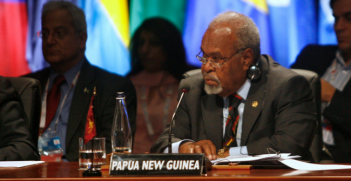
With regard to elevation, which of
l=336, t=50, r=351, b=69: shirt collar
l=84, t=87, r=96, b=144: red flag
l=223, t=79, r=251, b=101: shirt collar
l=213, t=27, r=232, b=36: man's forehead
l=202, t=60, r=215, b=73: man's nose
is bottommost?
l=84, t=87, r=96, b=144: red flag

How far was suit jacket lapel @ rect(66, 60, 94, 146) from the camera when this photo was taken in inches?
127

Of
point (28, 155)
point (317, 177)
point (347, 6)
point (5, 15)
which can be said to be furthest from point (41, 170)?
point (347, 6)

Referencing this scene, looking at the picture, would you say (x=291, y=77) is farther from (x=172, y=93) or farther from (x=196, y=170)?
(x=172, y=93)

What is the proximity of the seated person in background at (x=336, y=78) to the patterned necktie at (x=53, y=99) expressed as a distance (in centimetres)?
198

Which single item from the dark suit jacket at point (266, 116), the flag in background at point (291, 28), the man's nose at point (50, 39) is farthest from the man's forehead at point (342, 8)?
the man's nose at point (50, 39)

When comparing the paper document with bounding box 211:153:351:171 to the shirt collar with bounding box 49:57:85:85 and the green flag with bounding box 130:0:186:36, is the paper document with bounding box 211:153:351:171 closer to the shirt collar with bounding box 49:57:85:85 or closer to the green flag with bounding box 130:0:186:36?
the shirt collar with bounding box 49:57:85:85

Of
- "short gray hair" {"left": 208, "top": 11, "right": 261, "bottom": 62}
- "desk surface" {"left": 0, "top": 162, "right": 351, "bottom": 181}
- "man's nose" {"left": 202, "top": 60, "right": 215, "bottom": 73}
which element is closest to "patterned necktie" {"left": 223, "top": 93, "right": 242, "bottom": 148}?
"man's nose" {"left": 202, "top": 60, "right": 215, "bottom": 73}

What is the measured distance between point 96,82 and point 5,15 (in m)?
1.14

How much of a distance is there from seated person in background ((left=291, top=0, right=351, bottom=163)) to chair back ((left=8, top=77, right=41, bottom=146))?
6.31 feet

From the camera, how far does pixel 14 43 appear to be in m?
3.78

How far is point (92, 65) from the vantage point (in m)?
3.58

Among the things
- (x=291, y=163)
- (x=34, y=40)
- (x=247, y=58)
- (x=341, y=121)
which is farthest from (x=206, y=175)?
(x=34, y=40)

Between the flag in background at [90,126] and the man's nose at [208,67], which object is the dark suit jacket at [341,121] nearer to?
the man's nose at [208,67]

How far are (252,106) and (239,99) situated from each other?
0.13 meters
